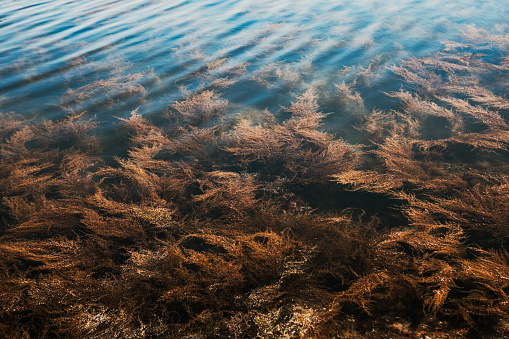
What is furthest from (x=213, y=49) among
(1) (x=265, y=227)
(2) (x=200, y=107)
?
(1) (x=265, y=227)

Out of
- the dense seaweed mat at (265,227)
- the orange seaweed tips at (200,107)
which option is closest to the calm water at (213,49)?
the orange seaweed tips at (200,107)

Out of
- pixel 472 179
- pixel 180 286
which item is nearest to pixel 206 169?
pixel 180 286

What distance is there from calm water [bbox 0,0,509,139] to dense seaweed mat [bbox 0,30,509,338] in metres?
0.97

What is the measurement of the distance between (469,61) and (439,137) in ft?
10.6

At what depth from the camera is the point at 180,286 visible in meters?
1.95

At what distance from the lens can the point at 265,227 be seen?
2.42 meters

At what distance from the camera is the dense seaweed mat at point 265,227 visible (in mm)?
1754

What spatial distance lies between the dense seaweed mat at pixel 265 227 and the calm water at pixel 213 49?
3.20 ft

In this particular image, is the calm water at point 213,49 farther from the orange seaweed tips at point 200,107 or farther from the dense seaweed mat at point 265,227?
the dense seaweed mat at point 265,227

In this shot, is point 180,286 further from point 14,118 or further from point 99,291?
point 14,118

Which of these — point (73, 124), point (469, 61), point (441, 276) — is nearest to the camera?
point (441, 276)

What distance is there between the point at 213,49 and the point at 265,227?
238 inches

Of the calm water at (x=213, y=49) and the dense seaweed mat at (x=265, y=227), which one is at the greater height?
the calm water at (x=213, y=49)

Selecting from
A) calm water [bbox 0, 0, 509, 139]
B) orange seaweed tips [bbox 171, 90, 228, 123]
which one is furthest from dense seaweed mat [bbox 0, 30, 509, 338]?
calm water [bbox 0, 0, 509, 139]
